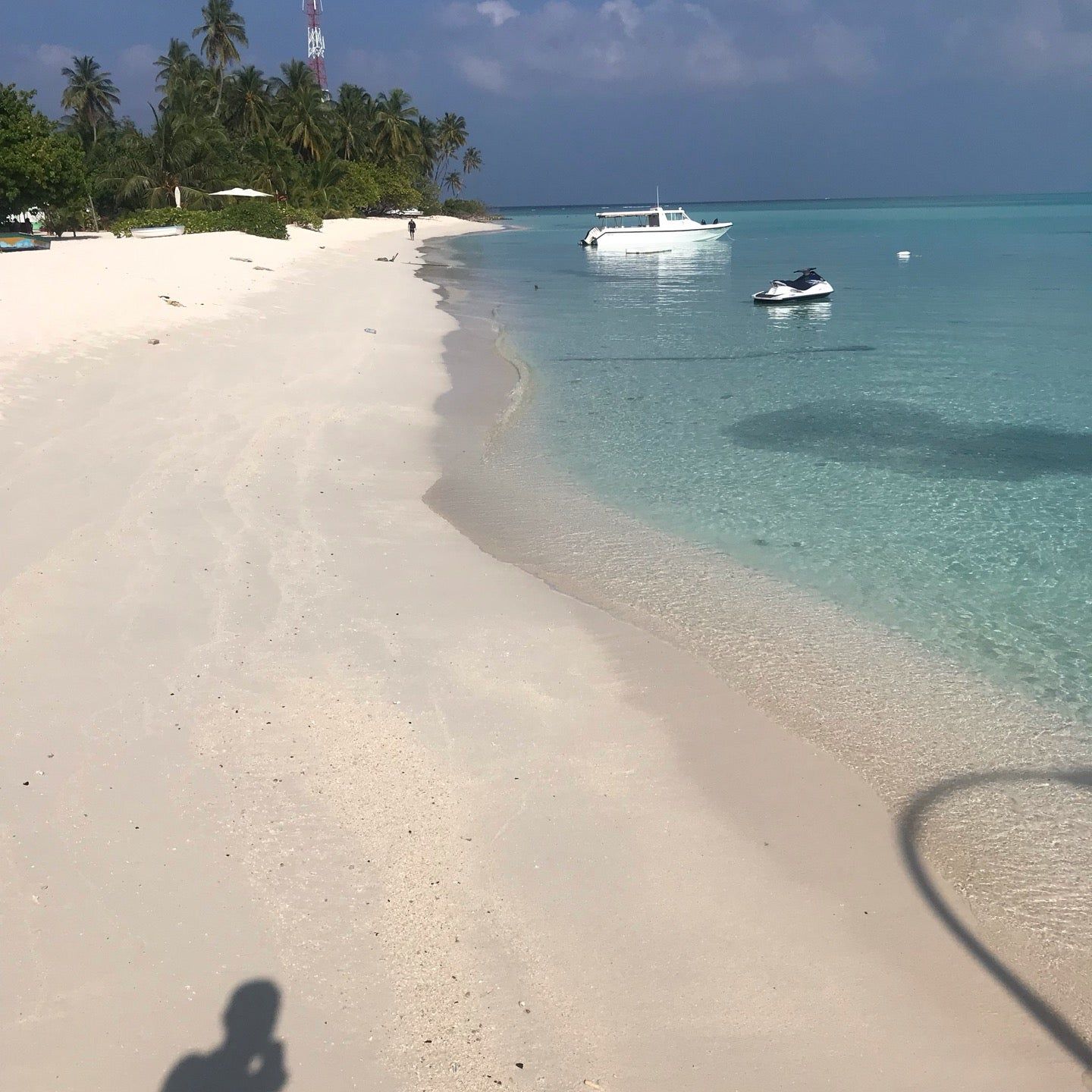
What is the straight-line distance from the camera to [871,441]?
1565 cm

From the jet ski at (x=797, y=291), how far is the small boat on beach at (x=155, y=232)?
27.6 metres

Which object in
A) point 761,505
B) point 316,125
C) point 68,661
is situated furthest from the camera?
point 316,125

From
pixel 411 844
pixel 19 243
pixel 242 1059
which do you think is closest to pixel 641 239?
pixel 19 243

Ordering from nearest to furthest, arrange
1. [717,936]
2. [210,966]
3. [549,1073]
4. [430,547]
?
[549,1073], [210,966], [717,936], [430,547]

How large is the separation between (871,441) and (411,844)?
12.4 m

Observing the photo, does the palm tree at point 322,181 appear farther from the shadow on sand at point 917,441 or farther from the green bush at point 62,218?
the shadow on sand at point 917,441

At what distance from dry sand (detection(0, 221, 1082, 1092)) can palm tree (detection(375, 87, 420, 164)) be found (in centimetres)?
9914

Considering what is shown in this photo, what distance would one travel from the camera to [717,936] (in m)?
4.84

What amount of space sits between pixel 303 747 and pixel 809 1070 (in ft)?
11.5

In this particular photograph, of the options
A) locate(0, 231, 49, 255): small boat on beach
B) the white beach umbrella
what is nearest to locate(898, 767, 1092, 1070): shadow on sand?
locate(0, 231, 49, 255): small boat on beach

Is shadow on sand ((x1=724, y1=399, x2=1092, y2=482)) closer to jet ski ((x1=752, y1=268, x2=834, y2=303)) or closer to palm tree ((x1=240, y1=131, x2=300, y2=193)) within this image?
jet ski ((x1=752, y1=268, x2=834, y2=303))

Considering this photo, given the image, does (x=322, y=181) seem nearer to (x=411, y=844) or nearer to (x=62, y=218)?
(x=62, y=218)

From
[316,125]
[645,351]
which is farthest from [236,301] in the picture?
[316,125]

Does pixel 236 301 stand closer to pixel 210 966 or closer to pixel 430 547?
pixel 430 547
